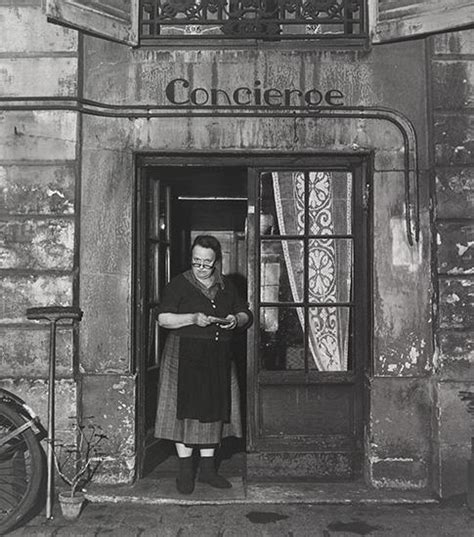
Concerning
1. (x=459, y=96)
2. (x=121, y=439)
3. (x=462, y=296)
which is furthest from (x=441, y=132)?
(x=121, y=439)

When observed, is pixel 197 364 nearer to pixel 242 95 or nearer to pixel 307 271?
pixel 307 271

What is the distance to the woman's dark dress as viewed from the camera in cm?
546

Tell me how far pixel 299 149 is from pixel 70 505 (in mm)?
3197

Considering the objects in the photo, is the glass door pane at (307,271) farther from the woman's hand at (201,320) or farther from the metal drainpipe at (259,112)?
the woman's hand at (201,320)

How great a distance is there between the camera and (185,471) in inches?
218

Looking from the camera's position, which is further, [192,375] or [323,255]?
[323,255]

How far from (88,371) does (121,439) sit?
1.94 ft

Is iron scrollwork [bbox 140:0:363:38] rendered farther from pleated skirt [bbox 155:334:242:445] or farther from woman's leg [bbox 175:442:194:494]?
woman's leg [bbox 175:442:194:494]

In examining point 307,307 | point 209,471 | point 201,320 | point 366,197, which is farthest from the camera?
point 307,307

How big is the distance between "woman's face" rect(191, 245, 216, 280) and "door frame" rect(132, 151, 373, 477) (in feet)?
1.47

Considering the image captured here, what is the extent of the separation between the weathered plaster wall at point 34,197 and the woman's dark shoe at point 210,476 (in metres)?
1.15

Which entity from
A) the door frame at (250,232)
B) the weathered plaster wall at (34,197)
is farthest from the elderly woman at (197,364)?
the weathered plaster wall at (34,197)

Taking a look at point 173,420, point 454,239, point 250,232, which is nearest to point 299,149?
point 250,232

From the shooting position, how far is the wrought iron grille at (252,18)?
580 cm
